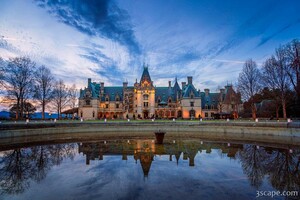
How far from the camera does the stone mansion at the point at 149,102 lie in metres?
67.0

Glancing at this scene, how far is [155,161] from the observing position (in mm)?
13078

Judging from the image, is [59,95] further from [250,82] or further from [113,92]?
[250,82]

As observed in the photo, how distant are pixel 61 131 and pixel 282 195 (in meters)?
29.3

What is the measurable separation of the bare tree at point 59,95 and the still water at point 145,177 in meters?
48.5

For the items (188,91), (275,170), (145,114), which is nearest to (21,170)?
(275,170)

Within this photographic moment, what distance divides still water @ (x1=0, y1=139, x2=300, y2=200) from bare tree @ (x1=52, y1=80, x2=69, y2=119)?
4855cm

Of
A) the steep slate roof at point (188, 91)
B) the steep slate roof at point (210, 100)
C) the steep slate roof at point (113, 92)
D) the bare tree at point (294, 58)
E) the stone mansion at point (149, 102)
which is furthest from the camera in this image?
the steep slate roof at point (113, 92)

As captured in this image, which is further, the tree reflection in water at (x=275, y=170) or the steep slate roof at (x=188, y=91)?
the steep slate roof at (x=188, y=91)

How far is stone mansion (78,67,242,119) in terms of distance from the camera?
220 feet

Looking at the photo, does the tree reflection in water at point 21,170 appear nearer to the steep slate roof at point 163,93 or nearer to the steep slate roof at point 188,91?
the steep slate roof at point 188,91

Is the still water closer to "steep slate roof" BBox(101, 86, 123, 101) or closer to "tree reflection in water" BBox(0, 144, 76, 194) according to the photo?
"tree reflection in water" BBox(0, 144, 76, 194)

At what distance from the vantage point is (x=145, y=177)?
9766 millimetres

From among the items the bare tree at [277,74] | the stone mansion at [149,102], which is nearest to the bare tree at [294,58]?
the bare tree at [277,74]

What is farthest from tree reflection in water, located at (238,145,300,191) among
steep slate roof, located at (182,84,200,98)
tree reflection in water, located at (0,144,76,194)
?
steep slate roof, located at (182,84,200,98)
